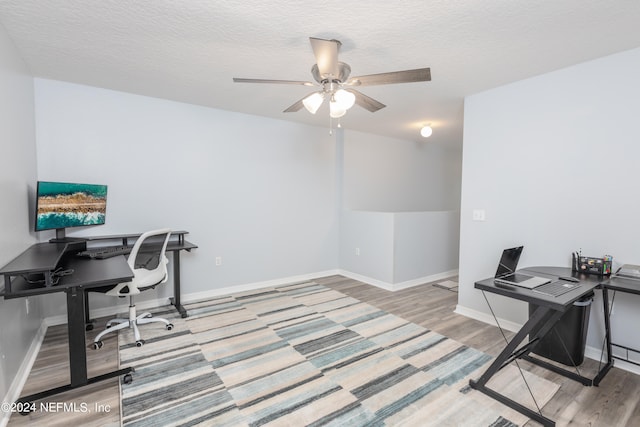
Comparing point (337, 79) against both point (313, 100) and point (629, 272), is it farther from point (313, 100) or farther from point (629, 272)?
point (629, 272)

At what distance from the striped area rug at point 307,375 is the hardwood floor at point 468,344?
98 millimetres

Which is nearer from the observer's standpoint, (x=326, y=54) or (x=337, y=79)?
(x=326, y=54)

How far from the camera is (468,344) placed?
2.67m

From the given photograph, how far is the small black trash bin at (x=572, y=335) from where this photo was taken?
227 cm

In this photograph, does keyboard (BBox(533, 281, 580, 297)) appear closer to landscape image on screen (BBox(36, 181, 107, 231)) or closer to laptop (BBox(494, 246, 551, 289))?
laptop (BBox(494, 246, 551, 289))

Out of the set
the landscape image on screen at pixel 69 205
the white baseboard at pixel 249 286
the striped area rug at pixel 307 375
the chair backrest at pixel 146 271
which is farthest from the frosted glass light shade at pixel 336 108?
the white baseboard at pixel 249 286

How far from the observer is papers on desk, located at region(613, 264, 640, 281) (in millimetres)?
2102

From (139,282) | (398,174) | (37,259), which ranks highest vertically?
(398,174)

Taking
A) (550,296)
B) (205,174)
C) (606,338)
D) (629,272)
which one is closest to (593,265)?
(629,272)

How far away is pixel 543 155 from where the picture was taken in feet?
8.89

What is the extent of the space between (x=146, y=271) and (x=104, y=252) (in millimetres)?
404

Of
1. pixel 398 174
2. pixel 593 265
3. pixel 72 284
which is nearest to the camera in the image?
pixel 72 284

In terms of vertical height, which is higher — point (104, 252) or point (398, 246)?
point (104, 252)

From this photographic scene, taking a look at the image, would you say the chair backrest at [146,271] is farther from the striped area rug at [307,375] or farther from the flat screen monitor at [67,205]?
the flat screen monitor at [67,205]
